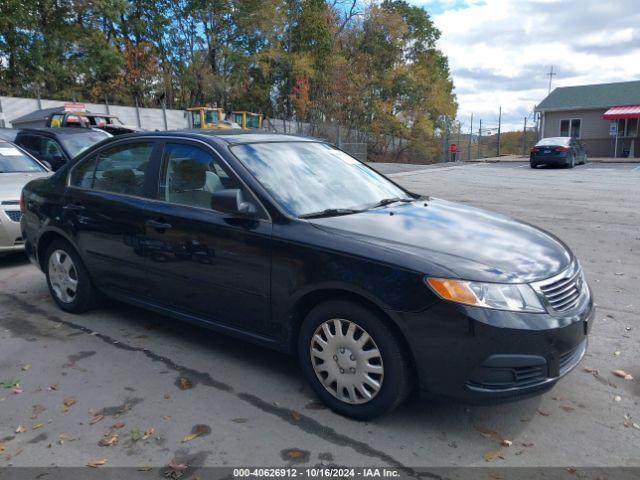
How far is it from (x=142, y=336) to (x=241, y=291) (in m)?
1.39

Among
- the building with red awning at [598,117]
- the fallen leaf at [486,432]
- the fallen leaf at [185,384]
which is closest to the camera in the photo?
the fallen leaf at [486,432]

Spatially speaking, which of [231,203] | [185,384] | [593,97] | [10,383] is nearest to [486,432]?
[185,384]

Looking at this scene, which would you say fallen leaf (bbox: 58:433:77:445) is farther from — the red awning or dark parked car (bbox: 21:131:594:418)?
the red awning

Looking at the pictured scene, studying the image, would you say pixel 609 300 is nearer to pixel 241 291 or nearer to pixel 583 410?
pixel 583 410

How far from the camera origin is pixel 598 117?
35.8 m

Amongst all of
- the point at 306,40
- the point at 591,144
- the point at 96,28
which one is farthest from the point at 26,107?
the point at 591,144

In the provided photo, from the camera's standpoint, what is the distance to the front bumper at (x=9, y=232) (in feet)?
21.2

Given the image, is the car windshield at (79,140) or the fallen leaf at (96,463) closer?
the fallen leaf at (96,463)

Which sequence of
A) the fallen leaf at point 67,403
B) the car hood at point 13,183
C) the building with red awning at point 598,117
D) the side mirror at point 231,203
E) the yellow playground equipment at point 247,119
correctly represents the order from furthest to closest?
the building with red awning at point 598,117, the yellow playground equipment at point 247,119, the car hood at point 13,183, the side mirror at point 231,203, the fallen leaf at point 67,403

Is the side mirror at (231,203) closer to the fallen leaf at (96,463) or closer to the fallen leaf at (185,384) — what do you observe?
the fallen leaf at (185,384)

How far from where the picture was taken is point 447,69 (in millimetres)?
57531

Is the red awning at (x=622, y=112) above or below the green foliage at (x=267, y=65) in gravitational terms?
below

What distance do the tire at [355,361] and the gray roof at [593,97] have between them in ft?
123

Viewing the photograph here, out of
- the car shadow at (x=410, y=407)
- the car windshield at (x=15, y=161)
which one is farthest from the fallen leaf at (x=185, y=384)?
the car windshield at (x=15, y=161)
